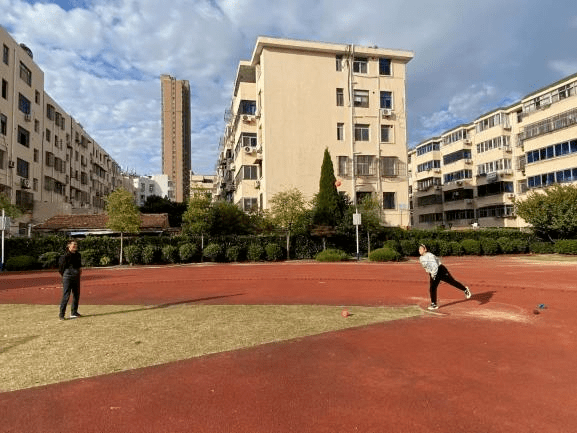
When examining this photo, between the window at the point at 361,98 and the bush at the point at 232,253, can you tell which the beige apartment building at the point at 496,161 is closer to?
the window at the point at 361,98

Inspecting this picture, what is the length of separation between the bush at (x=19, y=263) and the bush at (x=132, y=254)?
524 cm

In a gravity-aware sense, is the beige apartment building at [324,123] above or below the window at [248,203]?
above

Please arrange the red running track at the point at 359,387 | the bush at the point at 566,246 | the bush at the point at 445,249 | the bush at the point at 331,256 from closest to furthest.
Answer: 1. the red running track at the point at 359,387
2. the bush at the point at 331,256
3. the bush at the point at 566,246
4. the bush at the point at 445,249

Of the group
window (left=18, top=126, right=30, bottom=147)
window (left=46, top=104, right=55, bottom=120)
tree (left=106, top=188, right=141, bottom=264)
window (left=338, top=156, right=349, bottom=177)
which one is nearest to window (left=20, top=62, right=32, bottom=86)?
window (left=18, top=126, right=30, bottom=147)

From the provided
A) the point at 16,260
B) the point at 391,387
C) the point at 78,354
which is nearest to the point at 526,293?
the point at 391,387

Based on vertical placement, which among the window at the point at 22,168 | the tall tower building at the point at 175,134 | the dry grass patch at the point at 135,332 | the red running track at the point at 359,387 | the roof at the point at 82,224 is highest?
the tall tower building at the point at 175,134

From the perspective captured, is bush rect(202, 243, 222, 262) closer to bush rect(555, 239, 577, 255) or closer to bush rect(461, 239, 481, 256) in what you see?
bush rect(461, 239, 481, 256)

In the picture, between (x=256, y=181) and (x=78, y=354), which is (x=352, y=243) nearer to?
(x=256, y=181)

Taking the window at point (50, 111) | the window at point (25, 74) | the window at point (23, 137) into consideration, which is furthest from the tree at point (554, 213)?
the window at point (50, 111)

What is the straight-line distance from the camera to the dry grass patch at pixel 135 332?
626 cm

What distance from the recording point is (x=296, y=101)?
38.3 metres

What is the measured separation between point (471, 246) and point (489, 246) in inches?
63.3

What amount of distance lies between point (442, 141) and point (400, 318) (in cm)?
6164

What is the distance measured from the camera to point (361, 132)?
129 ft
